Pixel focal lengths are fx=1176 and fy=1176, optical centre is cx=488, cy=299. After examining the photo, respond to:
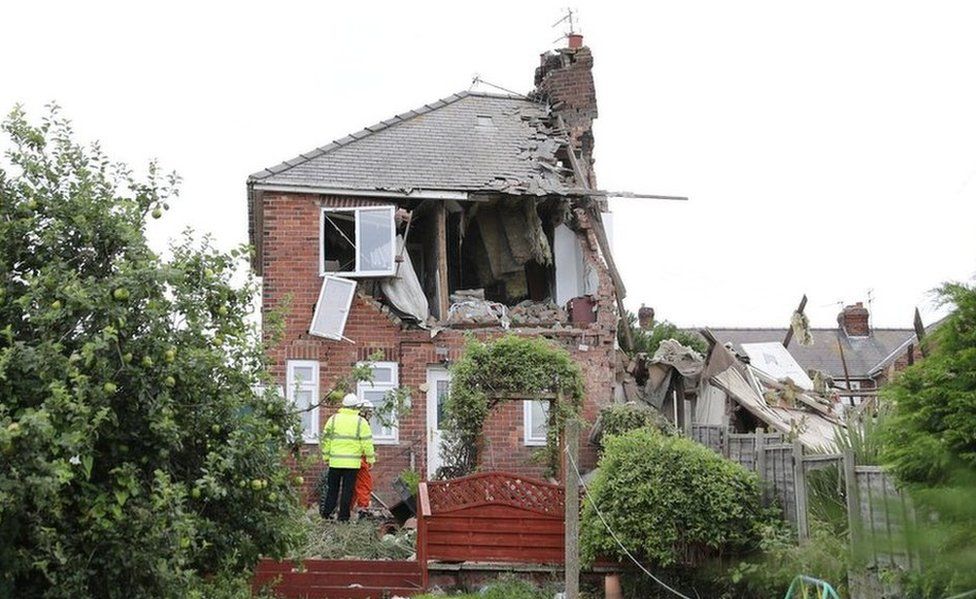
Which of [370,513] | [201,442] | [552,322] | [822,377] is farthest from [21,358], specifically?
[822,377]

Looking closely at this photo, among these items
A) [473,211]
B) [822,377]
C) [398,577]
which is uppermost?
[473,211]

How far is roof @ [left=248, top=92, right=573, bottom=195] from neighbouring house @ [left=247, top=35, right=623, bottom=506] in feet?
0.14

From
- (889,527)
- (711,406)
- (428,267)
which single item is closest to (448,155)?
(428,267)

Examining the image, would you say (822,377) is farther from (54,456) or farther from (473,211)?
(54,456)

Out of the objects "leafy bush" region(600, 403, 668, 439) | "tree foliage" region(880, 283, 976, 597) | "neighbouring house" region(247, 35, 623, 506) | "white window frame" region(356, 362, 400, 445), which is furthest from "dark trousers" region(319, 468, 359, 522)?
"tree foliage" region(880, 283, 976, 597)

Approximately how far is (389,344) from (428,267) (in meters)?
2.60

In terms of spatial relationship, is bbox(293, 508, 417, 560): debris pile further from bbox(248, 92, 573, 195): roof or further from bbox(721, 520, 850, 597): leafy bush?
bbox(248, 92, 573, 195): roof

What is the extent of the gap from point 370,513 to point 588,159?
10662 mm

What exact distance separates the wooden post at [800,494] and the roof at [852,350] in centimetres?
3440

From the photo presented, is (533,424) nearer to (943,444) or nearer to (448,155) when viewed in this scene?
(448,155)

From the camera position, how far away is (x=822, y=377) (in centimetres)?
2208

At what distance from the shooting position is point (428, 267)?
23.1m

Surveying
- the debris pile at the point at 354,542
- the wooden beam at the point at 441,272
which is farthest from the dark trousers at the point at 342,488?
the wooden beam at the point at 441,272

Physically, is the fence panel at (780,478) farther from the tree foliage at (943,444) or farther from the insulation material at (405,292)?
the insulation material at (405,292)
